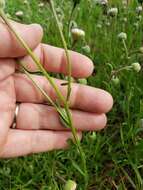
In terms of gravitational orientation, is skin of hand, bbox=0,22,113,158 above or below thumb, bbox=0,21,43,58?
below

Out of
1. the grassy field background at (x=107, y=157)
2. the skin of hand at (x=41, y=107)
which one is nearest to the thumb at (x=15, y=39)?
the skin of hand at (x=41, y=107)

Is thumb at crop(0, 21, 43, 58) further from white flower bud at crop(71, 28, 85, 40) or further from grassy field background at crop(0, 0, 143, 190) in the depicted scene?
grassy field background at crop(0, 0, 143, 190)

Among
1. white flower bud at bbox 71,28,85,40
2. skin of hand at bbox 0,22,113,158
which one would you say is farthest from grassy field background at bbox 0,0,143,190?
white flower bud at bbox 71,28,85,40

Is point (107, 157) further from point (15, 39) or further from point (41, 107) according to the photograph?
point (15, 39)

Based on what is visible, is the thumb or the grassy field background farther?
the grassy field background

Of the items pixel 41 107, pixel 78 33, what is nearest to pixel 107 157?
pixel 41 107

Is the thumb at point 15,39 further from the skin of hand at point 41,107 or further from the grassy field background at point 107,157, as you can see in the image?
the grassy field background at point 107,157
